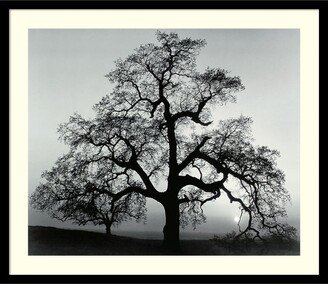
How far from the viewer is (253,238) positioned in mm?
4578

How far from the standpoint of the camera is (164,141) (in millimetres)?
4723

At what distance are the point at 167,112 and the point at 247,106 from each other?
33.2 inches

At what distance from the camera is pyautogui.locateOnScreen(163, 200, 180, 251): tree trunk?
14.6ft

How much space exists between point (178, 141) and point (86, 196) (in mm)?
1132

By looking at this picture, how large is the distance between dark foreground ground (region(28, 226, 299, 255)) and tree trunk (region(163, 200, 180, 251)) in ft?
0.21

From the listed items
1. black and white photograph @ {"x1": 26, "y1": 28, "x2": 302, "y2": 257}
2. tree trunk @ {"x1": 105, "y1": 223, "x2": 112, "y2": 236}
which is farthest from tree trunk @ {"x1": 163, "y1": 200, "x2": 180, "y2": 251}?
tree trunk @ {"x1": 105, "y1": 223, "x2": 112, "y2": 236}

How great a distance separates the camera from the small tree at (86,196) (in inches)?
181
